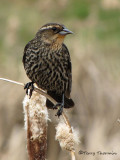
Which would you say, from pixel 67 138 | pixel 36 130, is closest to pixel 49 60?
pixel 36 130

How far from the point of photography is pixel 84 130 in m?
5.77

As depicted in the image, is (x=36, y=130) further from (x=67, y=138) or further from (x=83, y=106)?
(x=83, y=106)

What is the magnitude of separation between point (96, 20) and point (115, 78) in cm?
395

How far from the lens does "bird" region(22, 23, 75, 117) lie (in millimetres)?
4367

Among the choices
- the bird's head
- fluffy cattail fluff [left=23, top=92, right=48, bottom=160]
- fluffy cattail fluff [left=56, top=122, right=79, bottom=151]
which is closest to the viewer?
fluffy cattail fluff [left=56, top=122, right=79, bottom=151]

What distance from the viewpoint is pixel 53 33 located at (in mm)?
4352

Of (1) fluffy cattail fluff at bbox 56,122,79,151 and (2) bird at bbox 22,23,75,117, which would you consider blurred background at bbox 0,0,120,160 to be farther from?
(1) fluffy cattail fluff at bbox 56,122,79,151

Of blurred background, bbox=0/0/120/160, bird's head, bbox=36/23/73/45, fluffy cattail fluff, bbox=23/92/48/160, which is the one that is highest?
bird's head, bbox=36/23/73/45

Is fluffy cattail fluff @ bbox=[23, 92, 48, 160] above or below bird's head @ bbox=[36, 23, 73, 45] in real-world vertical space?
below

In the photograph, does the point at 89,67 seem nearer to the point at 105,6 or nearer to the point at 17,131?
the point at 17,131

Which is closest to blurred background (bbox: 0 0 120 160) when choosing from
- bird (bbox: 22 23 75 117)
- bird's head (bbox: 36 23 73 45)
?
bird (bbox: 22 23 75 117)

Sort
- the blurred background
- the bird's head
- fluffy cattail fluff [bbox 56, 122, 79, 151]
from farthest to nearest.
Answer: the blurred background, the bird's head, fluffy cattail fluff [bbox 56, 122, 79, 151]

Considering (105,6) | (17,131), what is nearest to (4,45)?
(105,6)

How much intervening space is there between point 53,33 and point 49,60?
0.21 m
